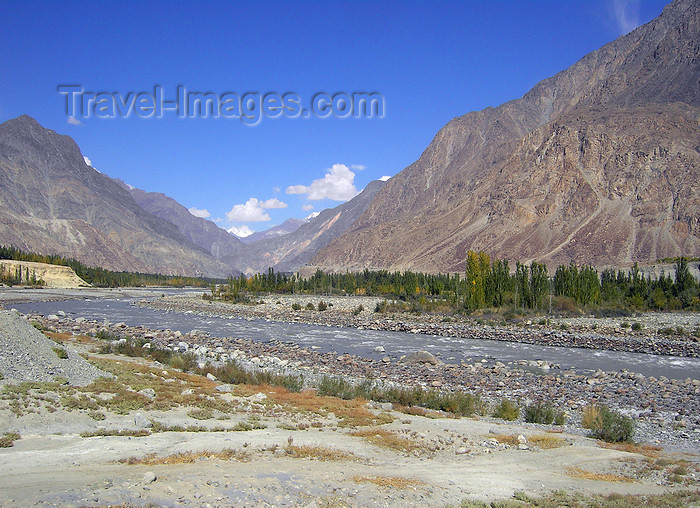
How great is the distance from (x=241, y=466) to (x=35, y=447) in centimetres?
353

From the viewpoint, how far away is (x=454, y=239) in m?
146

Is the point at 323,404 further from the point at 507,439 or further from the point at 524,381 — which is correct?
the point at 524,381

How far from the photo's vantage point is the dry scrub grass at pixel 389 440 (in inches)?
414

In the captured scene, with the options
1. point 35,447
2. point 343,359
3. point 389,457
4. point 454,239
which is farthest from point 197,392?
point 454,239

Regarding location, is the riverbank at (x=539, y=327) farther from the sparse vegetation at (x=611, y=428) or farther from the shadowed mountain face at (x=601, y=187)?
the shadowed mountain face at (x=601, y=187)

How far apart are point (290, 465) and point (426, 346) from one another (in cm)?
2343

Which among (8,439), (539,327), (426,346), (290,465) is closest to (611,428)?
(290,465)

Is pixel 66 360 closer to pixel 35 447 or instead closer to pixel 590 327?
pixel 35 447

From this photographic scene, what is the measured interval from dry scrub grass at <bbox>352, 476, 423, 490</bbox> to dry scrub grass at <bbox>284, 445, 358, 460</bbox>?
1.15 meters

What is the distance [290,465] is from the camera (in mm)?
8742

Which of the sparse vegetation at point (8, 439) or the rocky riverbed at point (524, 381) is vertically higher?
the sparse vegetation at point (8, 439)

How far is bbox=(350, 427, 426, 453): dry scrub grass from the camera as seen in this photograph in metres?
10.5

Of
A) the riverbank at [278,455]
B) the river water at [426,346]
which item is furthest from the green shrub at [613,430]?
the river water at [426,346]

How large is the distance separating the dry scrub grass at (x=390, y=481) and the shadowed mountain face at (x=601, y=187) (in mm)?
112441
